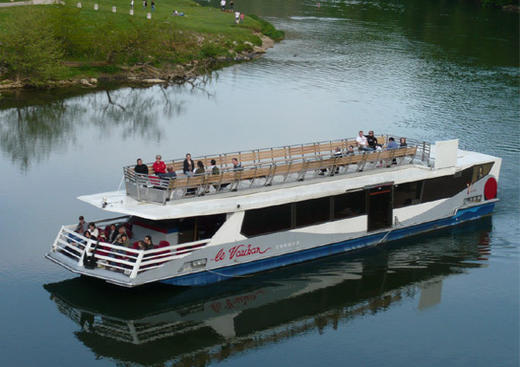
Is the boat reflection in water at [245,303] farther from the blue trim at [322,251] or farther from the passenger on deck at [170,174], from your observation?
the passenger on deck at [170,174]

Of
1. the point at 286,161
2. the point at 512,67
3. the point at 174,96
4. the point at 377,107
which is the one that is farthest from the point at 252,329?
the point at 512,67

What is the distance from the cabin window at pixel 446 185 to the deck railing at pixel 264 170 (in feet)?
3.79

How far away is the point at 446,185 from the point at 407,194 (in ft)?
7.70

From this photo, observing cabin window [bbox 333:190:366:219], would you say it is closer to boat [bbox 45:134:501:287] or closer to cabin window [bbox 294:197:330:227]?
boat [bbox 45:134:501:287]

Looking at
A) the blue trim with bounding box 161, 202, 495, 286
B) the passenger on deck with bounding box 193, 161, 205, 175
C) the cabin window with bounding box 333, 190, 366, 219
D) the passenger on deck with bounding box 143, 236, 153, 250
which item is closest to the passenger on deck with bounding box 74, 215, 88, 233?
the passenger on deck with bounding box 143, 236, 153, 250

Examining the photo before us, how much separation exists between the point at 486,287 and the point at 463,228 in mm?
6311

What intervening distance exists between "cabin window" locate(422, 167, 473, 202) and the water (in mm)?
2067

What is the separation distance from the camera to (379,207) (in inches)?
1302

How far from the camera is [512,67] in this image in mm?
76625

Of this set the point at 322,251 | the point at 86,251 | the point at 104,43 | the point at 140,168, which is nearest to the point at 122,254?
the point at 86,251

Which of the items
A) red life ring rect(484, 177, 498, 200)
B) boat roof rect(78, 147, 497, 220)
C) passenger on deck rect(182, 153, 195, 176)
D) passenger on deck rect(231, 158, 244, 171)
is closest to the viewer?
boat roof rect(78, 147, 497, 220)

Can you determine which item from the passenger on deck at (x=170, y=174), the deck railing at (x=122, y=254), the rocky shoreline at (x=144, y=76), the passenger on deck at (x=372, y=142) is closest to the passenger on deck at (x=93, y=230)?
the deck railing at (x=122, y=254)

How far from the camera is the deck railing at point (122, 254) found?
26.6 m

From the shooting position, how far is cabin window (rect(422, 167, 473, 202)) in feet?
113
